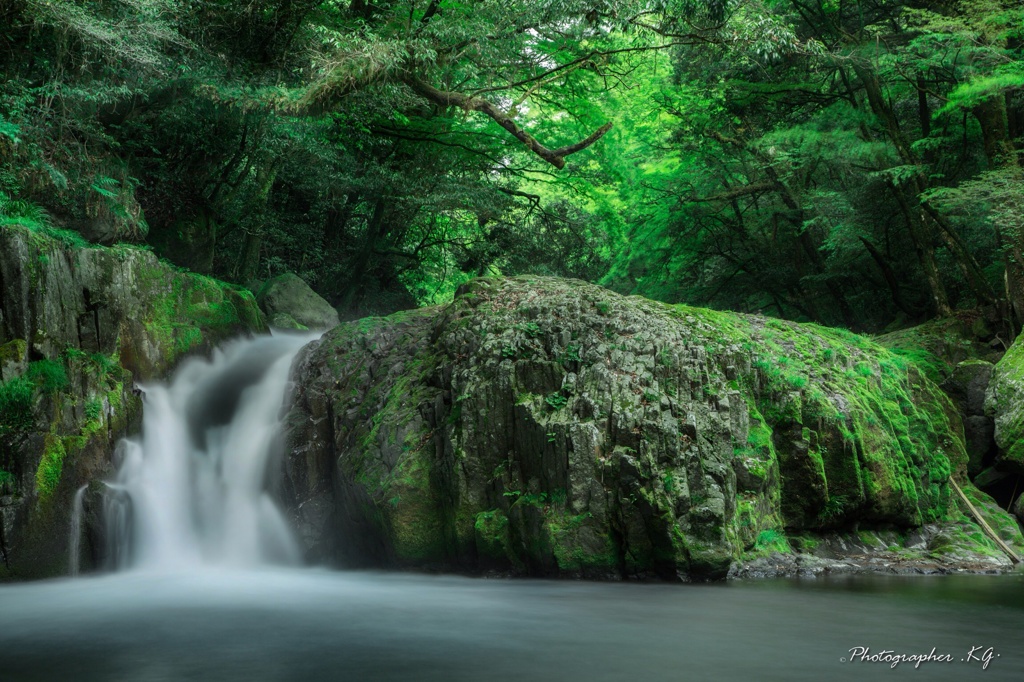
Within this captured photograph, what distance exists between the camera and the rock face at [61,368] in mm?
8734

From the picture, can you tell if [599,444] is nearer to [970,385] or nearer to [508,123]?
[508,123]

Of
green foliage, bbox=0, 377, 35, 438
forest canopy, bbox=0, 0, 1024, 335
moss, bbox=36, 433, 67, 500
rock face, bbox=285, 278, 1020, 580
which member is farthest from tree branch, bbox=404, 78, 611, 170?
moss, bbox=36, 433, 67, 500

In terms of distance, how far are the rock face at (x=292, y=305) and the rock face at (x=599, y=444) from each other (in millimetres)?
4405

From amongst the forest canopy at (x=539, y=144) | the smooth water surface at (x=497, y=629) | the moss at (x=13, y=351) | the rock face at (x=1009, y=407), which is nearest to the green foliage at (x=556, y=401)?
the smooth water surface at (x=497, y=629)

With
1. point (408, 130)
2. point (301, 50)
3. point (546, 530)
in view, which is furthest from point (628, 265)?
point (546, 530)

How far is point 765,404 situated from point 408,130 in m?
10.7

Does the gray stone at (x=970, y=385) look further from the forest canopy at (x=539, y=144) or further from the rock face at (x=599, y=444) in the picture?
the rock face at (x=599, y=444)

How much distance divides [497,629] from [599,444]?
2448mm

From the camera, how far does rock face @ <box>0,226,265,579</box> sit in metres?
8.73

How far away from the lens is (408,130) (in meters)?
16.9

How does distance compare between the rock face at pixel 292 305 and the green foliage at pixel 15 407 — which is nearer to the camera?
the green foliage at pixel 15 407

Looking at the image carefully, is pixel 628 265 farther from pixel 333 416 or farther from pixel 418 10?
pixel 333 416

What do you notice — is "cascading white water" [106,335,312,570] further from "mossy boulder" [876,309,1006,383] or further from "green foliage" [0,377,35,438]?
"mossy boulder" [876,309,1006,383]

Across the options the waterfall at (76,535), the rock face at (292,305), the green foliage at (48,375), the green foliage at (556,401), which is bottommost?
the waterfall at (76,535)
